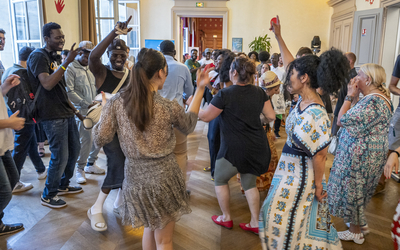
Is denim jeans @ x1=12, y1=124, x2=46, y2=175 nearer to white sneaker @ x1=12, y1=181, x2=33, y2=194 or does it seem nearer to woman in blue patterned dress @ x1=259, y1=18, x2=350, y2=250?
white sneaker @ x1=12, y1=181, x2=33, y2=194

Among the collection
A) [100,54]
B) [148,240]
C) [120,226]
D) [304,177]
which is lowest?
[120,226]

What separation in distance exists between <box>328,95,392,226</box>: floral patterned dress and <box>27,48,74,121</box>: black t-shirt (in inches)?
96.8

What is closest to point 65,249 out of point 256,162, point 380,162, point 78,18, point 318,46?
point 256,162

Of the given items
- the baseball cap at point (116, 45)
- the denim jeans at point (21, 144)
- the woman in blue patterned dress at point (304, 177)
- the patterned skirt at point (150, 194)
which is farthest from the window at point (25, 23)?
the woman in blue patterned dress at point (304, 177)

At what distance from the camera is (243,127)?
219 centimetres

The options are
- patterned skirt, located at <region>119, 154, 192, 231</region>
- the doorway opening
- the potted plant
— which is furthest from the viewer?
the doorway opening

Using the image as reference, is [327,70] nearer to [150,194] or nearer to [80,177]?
[150,194]

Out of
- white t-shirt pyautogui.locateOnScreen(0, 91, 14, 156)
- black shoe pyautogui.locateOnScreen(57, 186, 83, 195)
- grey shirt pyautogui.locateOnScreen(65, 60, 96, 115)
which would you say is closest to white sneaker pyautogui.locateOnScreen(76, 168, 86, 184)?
black shoe pyautogui.locateOnScreen(57, 186, 83, 195)

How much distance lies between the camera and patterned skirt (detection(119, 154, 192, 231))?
145cm

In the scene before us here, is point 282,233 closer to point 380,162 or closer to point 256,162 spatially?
point 256,162

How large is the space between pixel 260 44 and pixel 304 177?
8368mm

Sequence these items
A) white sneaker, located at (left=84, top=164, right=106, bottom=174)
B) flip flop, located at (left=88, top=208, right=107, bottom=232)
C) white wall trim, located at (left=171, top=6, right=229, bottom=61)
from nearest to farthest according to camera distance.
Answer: flip flop, located at (left=88, top=208, right=107, bottom=232) < white sneaker, located at (left=84, top=164, right=106, bottom=174) < white wall trim, located at (left=171, top=6, right=229, bottom=61)

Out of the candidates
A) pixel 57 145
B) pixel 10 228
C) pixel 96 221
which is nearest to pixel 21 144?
pixel 57 145

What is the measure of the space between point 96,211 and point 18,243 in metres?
0.60
